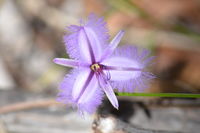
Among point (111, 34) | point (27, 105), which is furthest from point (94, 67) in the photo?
point (111, 34)

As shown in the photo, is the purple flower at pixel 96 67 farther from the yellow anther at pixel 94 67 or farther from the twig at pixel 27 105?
the twig at pixel 27 105

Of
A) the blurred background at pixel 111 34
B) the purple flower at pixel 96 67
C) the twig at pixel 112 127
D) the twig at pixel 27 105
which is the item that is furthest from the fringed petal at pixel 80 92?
the blurred background at pixel 111 34

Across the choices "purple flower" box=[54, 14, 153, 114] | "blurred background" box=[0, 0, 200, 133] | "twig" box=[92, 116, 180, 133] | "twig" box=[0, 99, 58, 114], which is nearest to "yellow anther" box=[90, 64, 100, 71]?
"purple flower" box=[54, 14, 153, 114]

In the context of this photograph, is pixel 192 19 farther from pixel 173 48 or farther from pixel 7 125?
pixel 7 125

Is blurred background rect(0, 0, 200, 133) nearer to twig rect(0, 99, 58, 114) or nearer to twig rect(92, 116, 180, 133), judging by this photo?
twig rect(0, 99, 58, 114)

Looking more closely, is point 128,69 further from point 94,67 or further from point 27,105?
point 27,105
